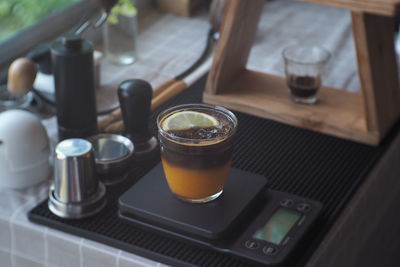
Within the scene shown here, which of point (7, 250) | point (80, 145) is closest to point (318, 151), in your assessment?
point (80, 145)

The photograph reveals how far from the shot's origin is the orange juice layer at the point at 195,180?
0.98m

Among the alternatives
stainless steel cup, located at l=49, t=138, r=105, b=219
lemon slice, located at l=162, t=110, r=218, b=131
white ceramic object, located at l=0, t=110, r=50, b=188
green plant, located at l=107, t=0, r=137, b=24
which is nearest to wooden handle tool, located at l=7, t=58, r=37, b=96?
white ceramic object, located at l=0, t=110, r=50, b=188

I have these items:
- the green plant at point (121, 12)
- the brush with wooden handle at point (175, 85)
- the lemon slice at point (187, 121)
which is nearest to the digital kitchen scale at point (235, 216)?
the lemon slice at point (187, 121)

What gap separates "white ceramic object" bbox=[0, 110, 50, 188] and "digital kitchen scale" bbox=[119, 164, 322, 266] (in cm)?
17

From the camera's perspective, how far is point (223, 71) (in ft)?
4.53

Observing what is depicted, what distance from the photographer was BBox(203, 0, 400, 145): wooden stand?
125 cm

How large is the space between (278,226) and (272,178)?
0.15 metres

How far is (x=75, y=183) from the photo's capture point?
1.02 metres

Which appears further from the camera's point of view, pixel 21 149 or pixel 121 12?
pixel 121 12

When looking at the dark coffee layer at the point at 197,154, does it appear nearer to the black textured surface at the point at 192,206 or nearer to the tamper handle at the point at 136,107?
the black textured surface at the point at 192,206

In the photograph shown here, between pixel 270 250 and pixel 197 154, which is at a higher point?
pixel 197 154

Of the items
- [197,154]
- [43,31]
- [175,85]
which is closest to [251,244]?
[197,154]

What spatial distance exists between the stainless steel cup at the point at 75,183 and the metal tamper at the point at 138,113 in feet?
0.45

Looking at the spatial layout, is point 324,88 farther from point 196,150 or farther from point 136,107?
point 196,150
